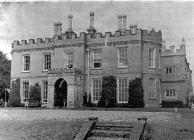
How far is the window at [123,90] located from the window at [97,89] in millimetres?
1811

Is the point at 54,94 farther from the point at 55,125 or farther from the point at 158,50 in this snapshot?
the point at 55,125

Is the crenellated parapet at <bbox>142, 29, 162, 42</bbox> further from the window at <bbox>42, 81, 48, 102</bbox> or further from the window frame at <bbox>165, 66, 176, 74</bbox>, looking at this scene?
the window at <bbox>42, 81, 48, 102</bbox>

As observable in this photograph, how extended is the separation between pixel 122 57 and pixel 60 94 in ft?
20.8

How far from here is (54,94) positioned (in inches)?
1133

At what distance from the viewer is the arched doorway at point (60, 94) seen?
1138 inches

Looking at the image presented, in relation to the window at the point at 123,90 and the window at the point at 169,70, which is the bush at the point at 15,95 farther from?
the window at the point at 169,70

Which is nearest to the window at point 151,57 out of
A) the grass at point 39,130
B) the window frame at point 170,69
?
the window frame at point 170,69

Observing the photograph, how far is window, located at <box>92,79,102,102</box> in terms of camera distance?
28.4 metres

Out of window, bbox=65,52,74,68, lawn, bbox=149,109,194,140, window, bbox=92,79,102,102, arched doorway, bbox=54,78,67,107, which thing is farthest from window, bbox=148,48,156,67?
lawn, bbox=149,109,194,140

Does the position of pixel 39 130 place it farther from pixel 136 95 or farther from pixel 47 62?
pixel 47 62

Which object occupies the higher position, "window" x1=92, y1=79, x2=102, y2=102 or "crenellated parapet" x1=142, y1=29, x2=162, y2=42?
"crenellated parapet" x1=142, y1=29, x2=162, y2=42

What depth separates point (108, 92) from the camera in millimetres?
27469

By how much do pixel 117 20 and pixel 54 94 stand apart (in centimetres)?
856

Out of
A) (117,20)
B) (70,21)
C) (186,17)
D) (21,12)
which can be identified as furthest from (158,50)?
(21,12)
